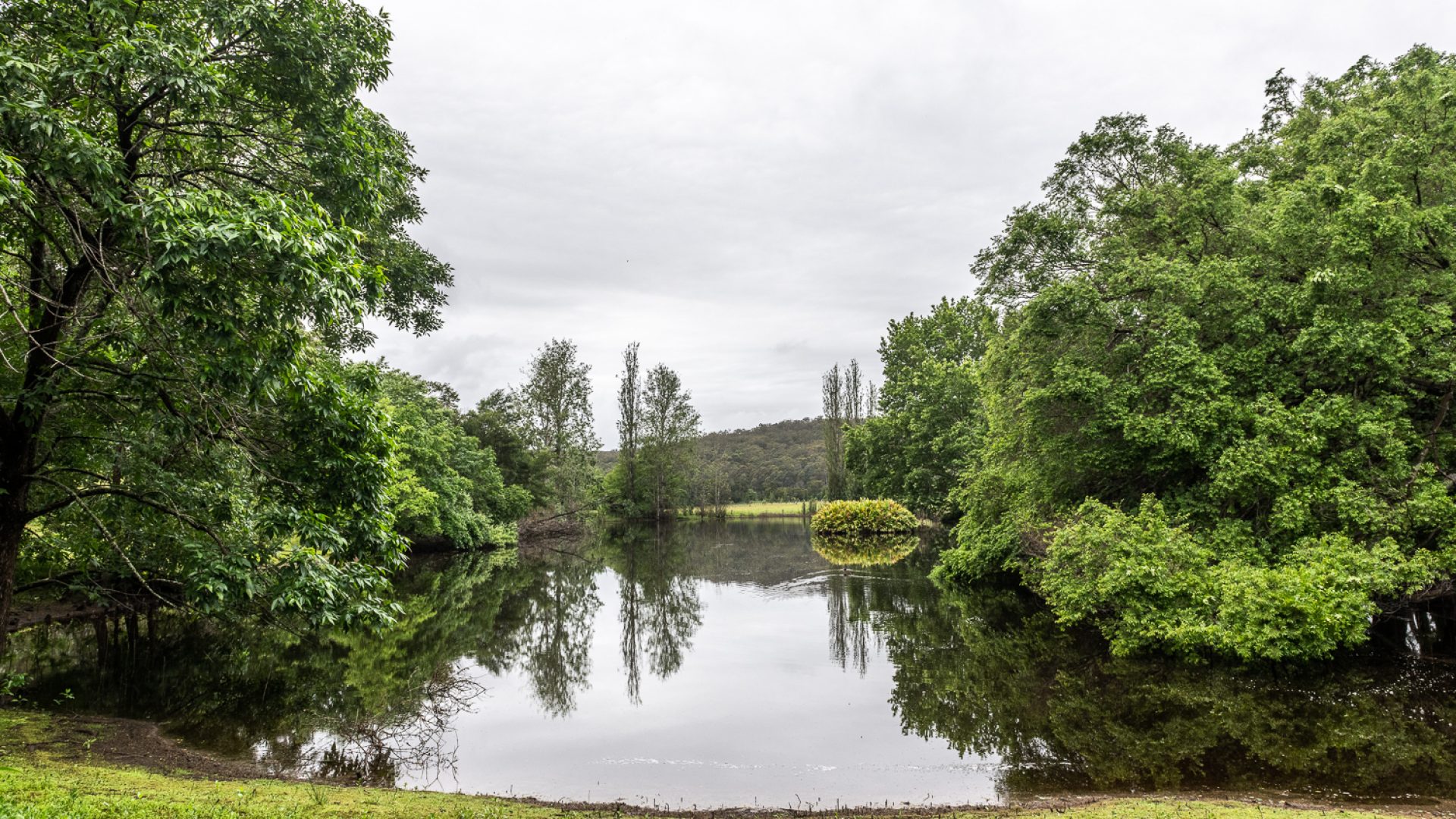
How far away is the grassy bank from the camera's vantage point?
5367 millimetres

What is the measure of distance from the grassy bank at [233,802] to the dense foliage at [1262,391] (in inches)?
252

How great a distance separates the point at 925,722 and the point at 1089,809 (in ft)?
13.4

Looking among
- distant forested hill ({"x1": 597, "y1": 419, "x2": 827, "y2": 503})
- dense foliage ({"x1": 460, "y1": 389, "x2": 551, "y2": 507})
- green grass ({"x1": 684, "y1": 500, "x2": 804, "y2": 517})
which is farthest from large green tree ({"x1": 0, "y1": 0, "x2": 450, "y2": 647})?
green grass ({"x1": 684, "y1": 500, "x2": 804, "y2": 517})

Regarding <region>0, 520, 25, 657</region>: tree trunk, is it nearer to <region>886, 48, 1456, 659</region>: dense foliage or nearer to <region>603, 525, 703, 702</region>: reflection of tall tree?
<region>603, 525, 703, 702</region>: reflection of tall tree

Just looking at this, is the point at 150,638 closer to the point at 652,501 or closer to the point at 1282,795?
the point at 1282,795

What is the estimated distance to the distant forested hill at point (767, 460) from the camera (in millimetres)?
89312

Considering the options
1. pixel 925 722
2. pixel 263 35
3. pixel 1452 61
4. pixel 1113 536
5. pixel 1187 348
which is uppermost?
pixel 1452 61

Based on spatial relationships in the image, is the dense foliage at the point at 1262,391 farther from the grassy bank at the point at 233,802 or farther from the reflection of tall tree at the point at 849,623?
the grassy bank at the point at 233,802

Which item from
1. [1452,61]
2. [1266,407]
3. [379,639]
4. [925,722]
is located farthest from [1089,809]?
[1452,61]

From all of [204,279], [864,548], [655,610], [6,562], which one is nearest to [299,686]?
[6,562]

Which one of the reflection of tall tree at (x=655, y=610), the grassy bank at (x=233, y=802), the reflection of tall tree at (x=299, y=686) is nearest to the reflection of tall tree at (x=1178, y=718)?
the grassy bank at (x=233, y=802)

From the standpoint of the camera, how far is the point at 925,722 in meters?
10.8

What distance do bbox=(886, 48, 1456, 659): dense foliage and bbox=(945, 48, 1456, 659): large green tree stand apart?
0.05m

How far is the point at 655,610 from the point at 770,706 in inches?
379
